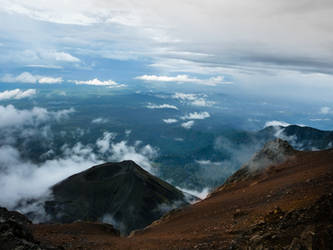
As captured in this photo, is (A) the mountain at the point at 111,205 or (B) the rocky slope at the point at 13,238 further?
(A) the mountain at the point at 111,205

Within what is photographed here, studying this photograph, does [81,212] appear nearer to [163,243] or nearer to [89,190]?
[89,190]

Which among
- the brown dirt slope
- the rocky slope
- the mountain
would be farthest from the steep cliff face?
the mountain

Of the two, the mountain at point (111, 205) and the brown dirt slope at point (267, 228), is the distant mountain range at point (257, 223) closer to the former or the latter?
the brown dirt slope at point (267, 228)

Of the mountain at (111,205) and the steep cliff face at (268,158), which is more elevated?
the steep cliff face at (268,158)

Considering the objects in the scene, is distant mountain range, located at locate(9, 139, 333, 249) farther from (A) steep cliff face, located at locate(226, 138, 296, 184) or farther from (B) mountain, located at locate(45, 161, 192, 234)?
(B) mountain, located at locate(45, 161, 192, 234)

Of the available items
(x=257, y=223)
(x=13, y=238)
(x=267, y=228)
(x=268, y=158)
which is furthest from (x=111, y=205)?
(x=267, y=228)

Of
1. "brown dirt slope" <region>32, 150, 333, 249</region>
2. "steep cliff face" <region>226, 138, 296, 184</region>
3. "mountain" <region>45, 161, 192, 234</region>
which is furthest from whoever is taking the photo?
"mountain" <region>45, 161, 192, 234</region>

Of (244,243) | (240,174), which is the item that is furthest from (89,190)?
(244,243)

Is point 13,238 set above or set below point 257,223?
above

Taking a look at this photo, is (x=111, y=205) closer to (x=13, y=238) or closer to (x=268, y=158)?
(x=268, y=158)

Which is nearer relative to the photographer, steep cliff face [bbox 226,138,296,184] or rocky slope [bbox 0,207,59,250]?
rocky slope [bbox 0,207,59,250]

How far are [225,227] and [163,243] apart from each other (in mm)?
6534

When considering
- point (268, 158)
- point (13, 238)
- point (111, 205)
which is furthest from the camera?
point (111, 205)

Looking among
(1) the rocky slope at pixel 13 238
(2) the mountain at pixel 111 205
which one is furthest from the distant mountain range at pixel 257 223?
(2) the mountain at pixel 111 205
